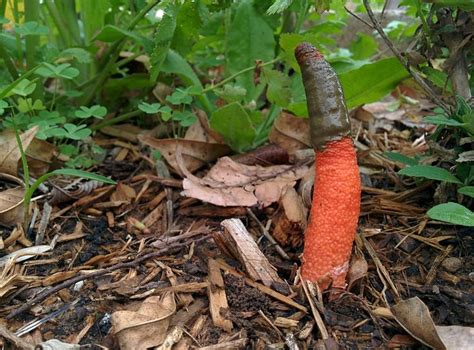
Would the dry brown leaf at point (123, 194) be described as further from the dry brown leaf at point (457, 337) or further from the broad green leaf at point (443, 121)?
the dry brown leaf at point (457, 337)

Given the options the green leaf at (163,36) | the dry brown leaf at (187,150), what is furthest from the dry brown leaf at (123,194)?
the green leaf at (163,36)

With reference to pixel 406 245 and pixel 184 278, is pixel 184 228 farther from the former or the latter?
pixel 406 245

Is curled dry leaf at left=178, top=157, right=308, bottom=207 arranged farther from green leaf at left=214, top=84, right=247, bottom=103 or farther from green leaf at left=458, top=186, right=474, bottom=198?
green leaf at left=458, top=186, right=474, bottom=198

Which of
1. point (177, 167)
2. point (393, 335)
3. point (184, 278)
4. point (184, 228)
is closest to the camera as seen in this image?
point (393, 335)

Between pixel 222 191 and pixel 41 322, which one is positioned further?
pixel 222 191

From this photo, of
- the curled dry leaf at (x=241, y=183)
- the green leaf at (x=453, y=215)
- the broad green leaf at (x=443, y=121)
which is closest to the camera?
the green leaf at (x=453, y=215)

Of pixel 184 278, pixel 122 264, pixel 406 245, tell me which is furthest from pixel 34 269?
pixel 406 245

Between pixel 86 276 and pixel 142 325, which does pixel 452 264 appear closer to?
pixel 142 325

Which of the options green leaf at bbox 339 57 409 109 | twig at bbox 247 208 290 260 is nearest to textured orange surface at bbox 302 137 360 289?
twig at bbox 247 208 290 260
